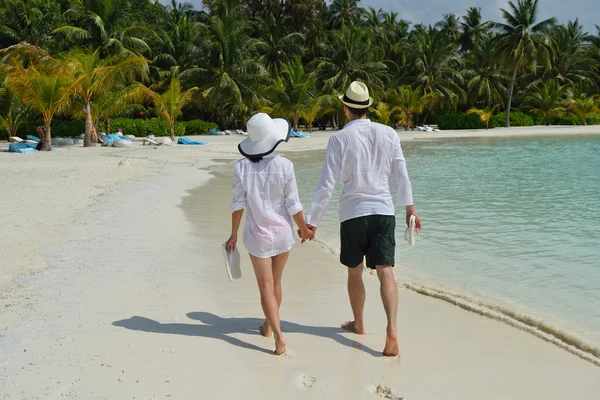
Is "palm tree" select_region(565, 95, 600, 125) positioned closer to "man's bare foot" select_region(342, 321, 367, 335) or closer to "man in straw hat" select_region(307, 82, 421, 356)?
"man's bare foot" select_region(342, 321, 367, 335)

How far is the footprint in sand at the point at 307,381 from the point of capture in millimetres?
3322

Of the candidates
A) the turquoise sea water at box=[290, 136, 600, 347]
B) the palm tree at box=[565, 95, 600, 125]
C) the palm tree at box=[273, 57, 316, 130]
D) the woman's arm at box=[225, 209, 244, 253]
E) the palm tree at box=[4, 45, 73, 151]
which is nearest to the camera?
the woman's arm at box=[225, 209, 244, 253]

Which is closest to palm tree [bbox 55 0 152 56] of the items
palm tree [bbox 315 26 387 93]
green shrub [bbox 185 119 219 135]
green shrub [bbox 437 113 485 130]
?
green shrub [bbox 185 119 219 135]

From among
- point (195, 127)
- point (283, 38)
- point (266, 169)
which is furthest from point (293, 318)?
point (283, 38)

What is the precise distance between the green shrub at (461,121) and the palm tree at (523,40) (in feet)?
9.53

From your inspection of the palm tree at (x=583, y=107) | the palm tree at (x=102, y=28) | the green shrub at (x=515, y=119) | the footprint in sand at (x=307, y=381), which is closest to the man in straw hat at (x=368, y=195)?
the footprint in sand at (x=307, y=381)

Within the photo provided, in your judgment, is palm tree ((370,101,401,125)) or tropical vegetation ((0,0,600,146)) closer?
tropical vegetation ((0,0,600,146))

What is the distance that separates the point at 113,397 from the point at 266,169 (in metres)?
1.53

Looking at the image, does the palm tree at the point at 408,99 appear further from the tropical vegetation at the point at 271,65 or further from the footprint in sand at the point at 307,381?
the footprint in sand at the point at 307,381

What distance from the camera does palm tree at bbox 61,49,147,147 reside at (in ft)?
81.9

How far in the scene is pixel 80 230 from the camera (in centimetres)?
751

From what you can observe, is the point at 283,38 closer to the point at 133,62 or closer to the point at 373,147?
the point at 133,62

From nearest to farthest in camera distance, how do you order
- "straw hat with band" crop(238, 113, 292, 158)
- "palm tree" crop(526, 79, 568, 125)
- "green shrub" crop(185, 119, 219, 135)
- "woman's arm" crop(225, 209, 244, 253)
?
"straw hat with band" crop(238, 113, 292, 158)
"woman's arm" crop(225, 209, 244, 253)
"green shrub" crop(185, 119, 219, 135)
"palm tree" crop(526, 79, 568, 125)

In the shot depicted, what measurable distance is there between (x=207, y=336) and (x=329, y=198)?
1.26 metres
